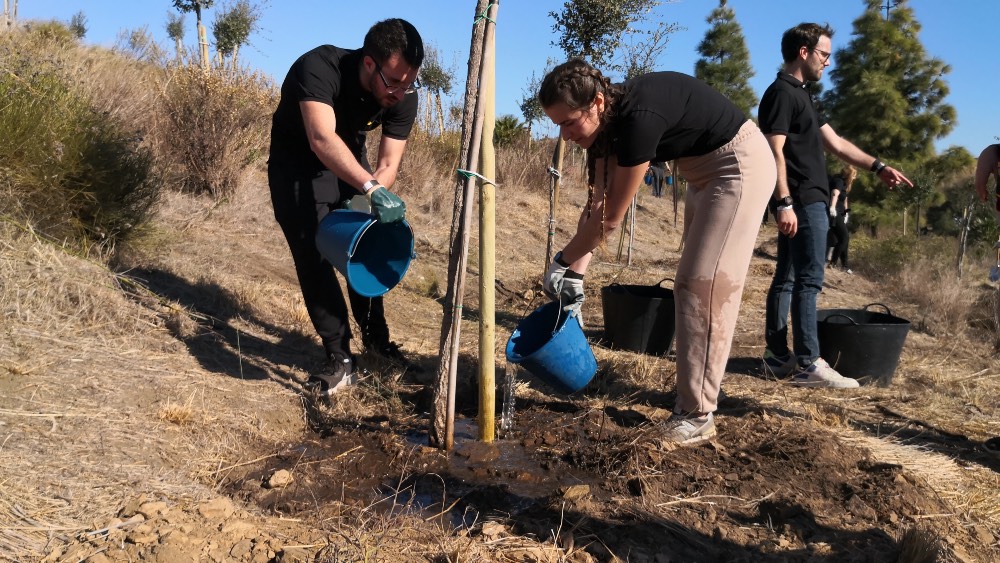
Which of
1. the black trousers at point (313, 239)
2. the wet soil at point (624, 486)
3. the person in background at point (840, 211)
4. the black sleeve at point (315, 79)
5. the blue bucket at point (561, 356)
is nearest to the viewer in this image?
the wet soil at point (624, 486)

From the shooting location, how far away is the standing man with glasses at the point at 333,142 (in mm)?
2994

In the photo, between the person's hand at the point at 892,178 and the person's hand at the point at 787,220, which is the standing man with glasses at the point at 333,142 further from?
the person's hand at the point at 892,178

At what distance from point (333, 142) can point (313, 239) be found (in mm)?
593

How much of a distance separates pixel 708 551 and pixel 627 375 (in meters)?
1.84

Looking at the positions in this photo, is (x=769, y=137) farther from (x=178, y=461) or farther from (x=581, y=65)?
(x=178, y=461)

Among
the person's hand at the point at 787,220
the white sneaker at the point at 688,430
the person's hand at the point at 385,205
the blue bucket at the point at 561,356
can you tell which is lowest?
the white sneaker at the point at 688,430

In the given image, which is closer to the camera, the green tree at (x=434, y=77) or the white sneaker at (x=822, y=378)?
the white sneaker at (x=822, y=378)

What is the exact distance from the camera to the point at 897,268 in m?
10.6

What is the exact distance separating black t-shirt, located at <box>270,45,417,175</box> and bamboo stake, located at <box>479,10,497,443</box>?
0.73 meters

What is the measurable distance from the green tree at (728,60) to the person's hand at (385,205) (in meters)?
17.1

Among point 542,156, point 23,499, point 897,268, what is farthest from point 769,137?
point 542,156

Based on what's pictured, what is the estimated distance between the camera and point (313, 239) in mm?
3381

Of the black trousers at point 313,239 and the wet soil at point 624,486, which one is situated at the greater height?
the black trousers at point 313,239

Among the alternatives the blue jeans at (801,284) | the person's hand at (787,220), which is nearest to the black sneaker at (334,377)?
the person's hand at (787,220)
